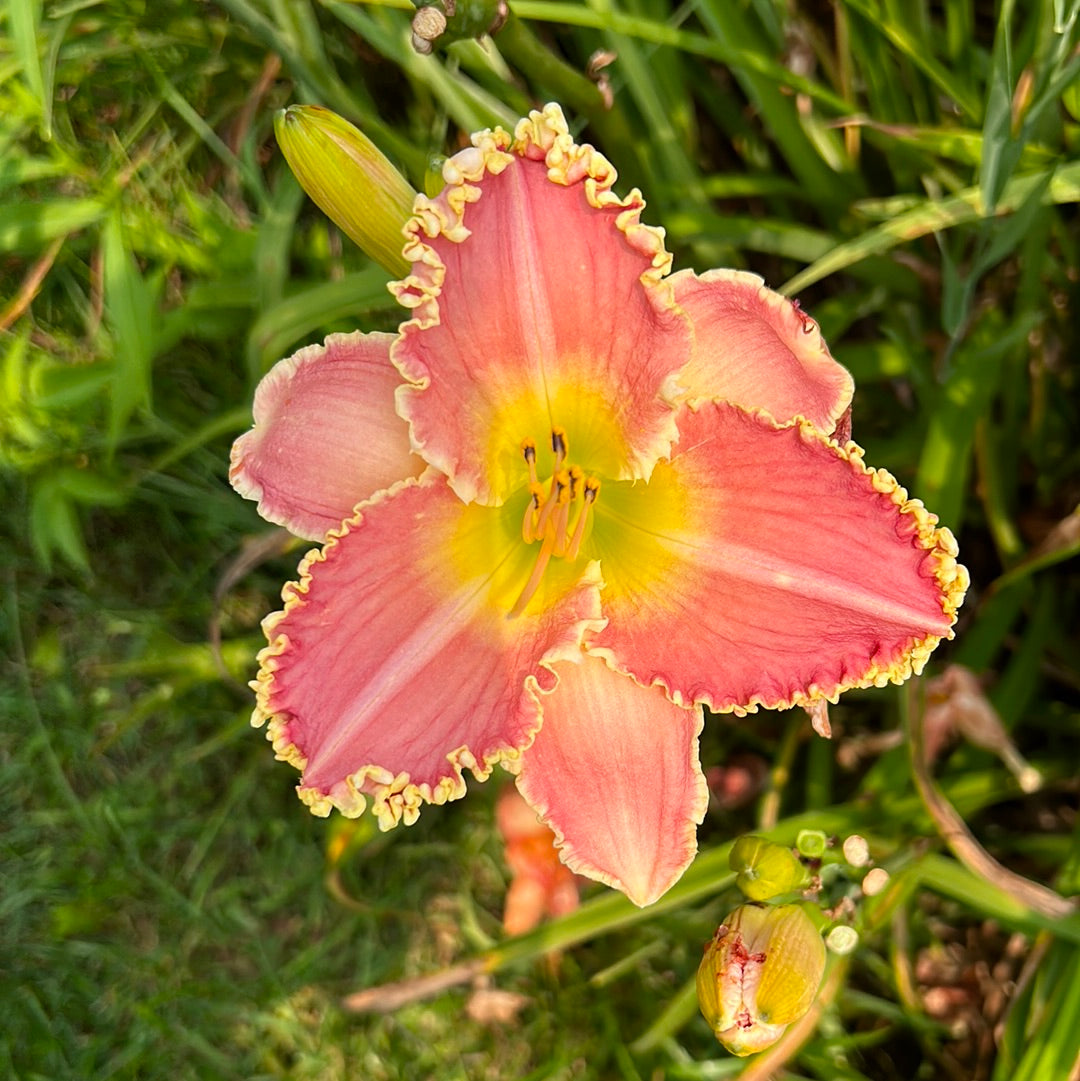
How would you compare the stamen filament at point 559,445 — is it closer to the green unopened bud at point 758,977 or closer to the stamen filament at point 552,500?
the stamen filament at point 552,500

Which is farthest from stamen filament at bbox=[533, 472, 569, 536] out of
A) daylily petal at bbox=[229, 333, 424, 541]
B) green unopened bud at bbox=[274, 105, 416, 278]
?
green unopened bud at bbox=[274, 105, 416, 278]

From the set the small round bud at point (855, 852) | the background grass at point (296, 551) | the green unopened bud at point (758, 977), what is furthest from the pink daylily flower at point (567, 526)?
the background grass at point (296, 551)

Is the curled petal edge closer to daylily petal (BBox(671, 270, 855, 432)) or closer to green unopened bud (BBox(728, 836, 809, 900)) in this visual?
daylily petal (BBox(671, 270, 855, 432))

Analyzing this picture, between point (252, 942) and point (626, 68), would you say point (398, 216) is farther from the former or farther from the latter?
point (252, 942)

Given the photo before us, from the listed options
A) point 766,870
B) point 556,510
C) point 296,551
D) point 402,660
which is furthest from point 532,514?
point 296,551

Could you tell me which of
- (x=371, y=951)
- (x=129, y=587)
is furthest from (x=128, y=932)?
(x=129, y=587)

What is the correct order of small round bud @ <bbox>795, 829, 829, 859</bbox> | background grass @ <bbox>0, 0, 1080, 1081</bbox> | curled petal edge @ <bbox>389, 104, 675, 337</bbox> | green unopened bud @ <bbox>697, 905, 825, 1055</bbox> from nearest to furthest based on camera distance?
1. curled petal edge @ <bbox>389, 104, 675, 337</bbox>
2. green unopened bud @ <bbox>697, 905, 825, 1055</bbox>
3. small round bud @ <bbox>795, 829, 829, 859</bbox>
4. background grass @ <bbox>0, 0, 1080, 1081</bbox>

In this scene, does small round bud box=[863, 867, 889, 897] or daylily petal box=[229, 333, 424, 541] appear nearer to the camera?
daylily petal box=[229, 333, 424, 541]
